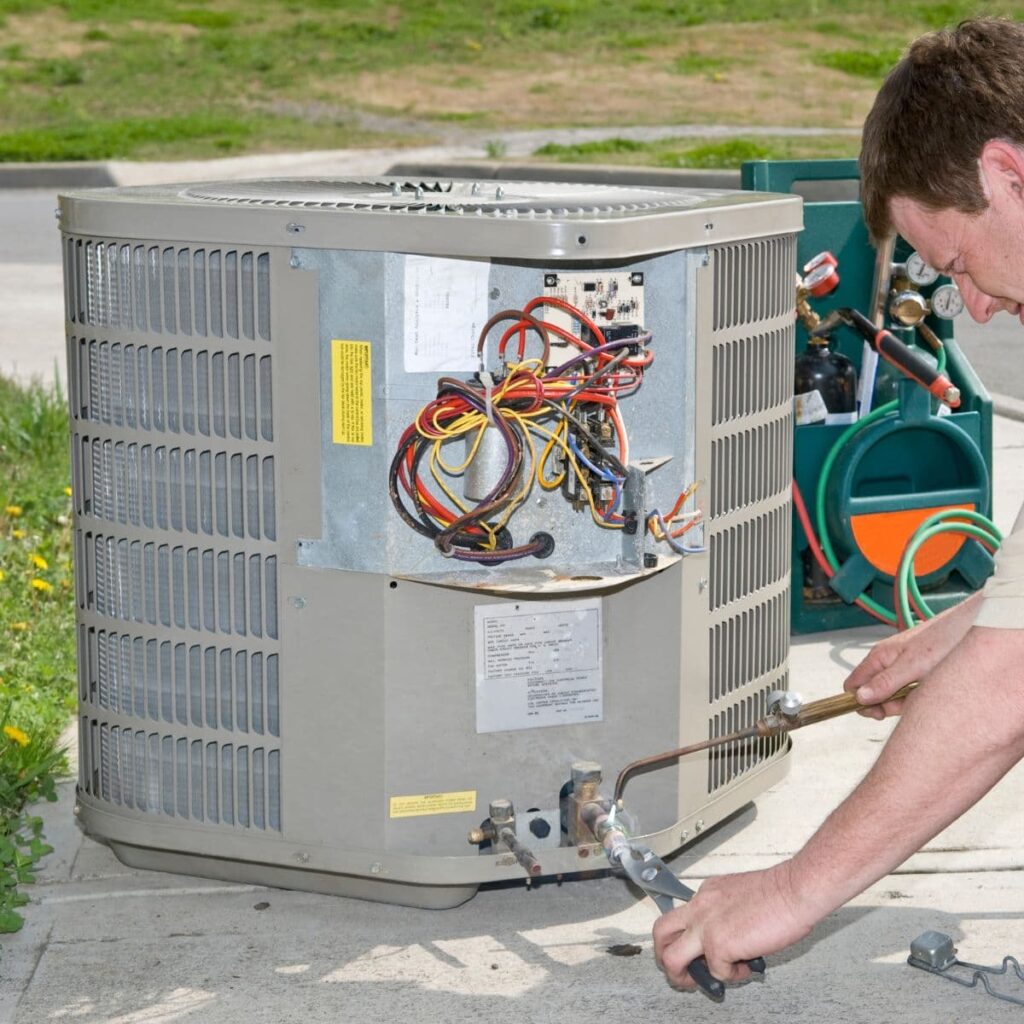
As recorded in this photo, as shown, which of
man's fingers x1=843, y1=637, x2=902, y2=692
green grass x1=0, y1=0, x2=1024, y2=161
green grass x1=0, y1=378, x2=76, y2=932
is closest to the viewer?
man's fingers x1=843, y1=637, x2=902, y2=692

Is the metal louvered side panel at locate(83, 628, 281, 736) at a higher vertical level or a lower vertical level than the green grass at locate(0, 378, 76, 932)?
higher

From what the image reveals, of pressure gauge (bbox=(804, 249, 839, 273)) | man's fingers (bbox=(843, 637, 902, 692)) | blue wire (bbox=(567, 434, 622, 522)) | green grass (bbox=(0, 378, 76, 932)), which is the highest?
pressure gauge (bbox=(804, 249, 839, 273))

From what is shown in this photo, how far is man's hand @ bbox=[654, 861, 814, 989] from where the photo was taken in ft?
6.58

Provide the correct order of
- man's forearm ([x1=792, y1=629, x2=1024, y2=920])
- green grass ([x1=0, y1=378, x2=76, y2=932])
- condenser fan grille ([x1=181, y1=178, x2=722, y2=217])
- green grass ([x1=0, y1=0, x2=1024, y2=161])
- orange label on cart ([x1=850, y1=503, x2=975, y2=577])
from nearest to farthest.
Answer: man's forearm ([x1=792, y1=629, x2=1024, y2=920])
condenser fan grille ([x1=181, y1=178, x2=722, y2=217])
green grass ([x1=0, y1=378, x2=76, y2=932])
orange label on cart ([x1=850, y1=503, x2=975, y2=577])
green grass ([x1=0, y1=0, x2=1024, y2=161])

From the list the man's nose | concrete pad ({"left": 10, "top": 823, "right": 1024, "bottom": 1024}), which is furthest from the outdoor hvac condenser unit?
the man's nose

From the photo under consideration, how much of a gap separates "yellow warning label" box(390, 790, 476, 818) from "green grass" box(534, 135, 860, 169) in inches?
401

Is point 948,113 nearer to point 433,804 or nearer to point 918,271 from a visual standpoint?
point 433,804

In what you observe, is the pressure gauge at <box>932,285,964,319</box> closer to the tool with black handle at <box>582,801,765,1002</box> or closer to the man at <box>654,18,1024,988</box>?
the tool with black handle at <box>582,801,765,1002</box>

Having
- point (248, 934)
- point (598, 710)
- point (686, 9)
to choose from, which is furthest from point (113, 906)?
point (686, 9)

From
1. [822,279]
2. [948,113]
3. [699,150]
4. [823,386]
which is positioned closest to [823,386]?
[823,386]

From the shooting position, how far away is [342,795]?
9.71ft

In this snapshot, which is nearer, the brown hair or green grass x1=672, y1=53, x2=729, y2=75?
the brown hair

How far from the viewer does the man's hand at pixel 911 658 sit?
2.60m

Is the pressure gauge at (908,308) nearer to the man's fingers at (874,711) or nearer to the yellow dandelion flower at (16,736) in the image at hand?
the man's fingers at (874,711)
